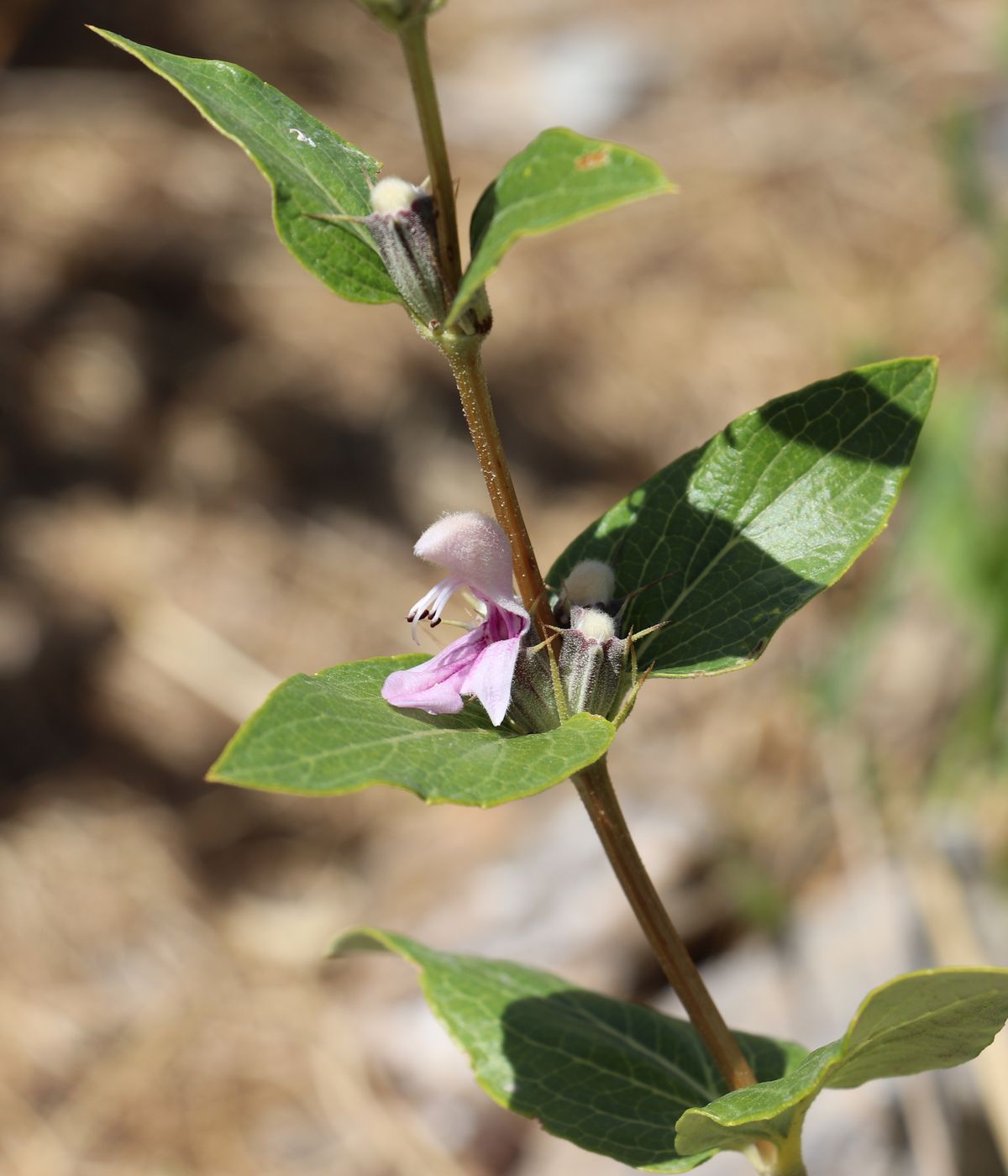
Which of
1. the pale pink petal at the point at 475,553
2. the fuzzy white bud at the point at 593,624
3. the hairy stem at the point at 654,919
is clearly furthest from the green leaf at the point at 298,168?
the hairy stem at the point at 654,919

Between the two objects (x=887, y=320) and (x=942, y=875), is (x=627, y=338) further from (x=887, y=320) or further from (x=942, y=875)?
(x=942, y=875)

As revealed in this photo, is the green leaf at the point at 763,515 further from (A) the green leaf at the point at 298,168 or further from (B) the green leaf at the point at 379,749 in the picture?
(A) the green leaf at the point at 298,168

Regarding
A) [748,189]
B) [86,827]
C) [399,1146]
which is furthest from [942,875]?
[748,189]

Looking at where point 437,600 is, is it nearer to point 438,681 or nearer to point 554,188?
point 438,681

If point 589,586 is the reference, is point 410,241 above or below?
above

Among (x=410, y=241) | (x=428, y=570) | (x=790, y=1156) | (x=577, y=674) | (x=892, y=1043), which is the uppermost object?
(x=410, y=241)

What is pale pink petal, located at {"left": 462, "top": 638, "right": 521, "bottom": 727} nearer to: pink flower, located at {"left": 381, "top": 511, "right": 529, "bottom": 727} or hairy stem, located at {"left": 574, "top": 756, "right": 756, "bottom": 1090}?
pink flower, located at {"left": 381, "top": 511, "right": 529, "bottom": 727}

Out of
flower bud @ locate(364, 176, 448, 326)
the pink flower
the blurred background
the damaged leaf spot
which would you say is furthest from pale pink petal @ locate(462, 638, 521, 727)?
the blurred background

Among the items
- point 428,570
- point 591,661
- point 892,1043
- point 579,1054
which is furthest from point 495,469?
point 428,570
